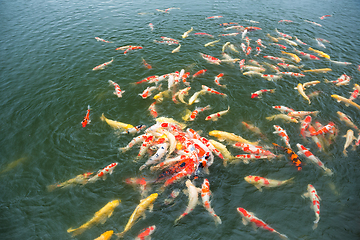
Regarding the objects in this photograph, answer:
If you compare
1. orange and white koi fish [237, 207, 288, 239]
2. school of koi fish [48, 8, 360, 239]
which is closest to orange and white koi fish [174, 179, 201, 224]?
school of koi fish [48, 8, 360, 239]

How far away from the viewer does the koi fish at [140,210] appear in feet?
19.0

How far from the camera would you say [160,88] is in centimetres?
1084

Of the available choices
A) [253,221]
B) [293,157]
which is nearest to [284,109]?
[293,157]

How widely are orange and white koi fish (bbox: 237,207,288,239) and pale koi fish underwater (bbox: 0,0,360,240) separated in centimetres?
4

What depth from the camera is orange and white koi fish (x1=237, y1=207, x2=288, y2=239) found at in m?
5.68

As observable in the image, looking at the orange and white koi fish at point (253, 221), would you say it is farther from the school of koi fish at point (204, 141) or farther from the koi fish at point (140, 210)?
the koi fish at point (140, 210)

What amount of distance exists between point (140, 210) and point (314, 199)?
5.85m

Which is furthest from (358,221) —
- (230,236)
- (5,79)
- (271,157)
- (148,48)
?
(5,79)

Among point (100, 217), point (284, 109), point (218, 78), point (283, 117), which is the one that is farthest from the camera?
point (218, 78)

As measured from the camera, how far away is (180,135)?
7.90 meters

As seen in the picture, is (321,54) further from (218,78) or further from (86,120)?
(86,120)

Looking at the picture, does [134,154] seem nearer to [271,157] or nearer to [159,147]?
[159,147]

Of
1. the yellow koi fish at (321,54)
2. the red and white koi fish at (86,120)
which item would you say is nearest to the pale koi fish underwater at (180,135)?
the yellow koi fish at (321,54)

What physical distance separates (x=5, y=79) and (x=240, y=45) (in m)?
16.5
